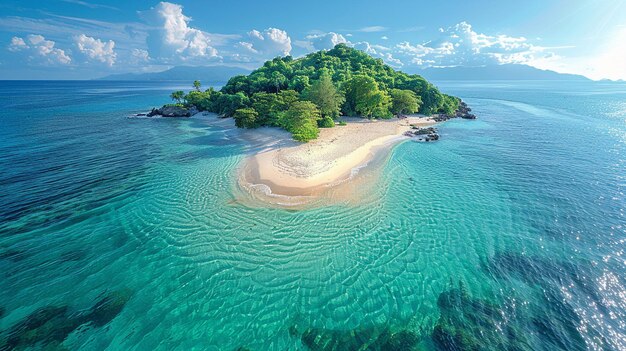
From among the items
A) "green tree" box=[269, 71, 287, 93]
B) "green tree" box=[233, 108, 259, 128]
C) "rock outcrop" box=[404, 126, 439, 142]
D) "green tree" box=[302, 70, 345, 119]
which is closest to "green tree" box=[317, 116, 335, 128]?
"green tree" box=[302, 70, 345, 119]

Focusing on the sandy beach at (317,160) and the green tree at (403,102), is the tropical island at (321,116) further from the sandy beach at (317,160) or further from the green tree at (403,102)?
the sandy beach at (317,160)

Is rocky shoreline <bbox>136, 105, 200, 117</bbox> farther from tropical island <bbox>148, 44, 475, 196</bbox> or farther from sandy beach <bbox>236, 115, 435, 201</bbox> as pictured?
sandy beach <bbox>236, 115, 435, 201</bbox>

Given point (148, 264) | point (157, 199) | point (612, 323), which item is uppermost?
point (157, 199)

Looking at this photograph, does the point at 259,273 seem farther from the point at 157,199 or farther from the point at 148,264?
the point at 157,199

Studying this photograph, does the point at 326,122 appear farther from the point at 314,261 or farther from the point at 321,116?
the point at 314,261

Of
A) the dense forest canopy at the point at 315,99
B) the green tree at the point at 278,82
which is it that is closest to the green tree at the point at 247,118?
the dense forest canopy at the point at 315,99

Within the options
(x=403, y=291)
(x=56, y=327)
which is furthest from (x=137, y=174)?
(x=403, y=291)
